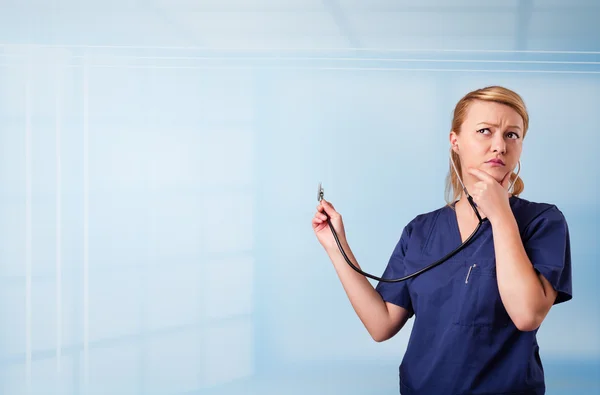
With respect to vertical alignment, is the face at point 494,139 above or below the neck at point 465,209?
above

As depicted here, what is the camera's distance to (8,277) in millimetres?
2607

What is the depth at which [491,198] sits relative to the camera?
1.15m

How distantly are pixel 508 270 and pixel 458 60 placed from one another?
5.27 feet

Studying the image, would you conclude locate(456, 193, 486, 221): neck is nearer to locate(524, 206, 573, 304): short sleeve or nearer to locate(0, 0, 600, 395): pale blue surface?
locate(524, 206, 573, 304): short sleeve

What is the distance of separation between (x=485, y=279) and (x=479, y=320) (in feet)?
0.22

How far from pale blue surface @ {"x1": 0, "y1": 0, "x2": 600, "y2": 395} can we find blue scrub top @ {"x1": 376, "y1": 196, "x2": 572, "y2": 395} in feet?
4.22

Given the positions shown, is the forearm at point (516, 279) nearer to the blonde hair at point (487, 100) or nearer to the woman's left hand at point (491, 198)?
the woman's left hand at point (491, 198)

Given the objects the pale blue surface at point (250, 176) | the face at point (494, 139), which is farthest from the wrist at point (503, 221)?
the pale blue surface at point (250, 176)

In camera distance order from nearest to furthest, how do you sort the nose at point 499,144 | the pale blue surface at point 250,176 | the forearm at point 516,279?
1. the forearm at point 516,279
2. the nose at point 499,144
3. the pale blue surface at point 250,176

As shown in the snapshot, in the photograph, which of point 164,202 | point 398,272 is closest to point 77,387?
point 164,202

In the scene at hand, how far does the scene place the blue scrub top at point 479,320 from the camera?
1.18 m

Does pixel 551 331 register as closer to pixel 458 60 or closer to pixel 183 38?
pixel 458 60

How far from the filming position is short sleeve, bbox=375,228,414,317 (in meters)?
1.34

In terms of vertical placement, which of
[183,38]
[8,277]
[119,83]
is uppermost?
[183,38]
